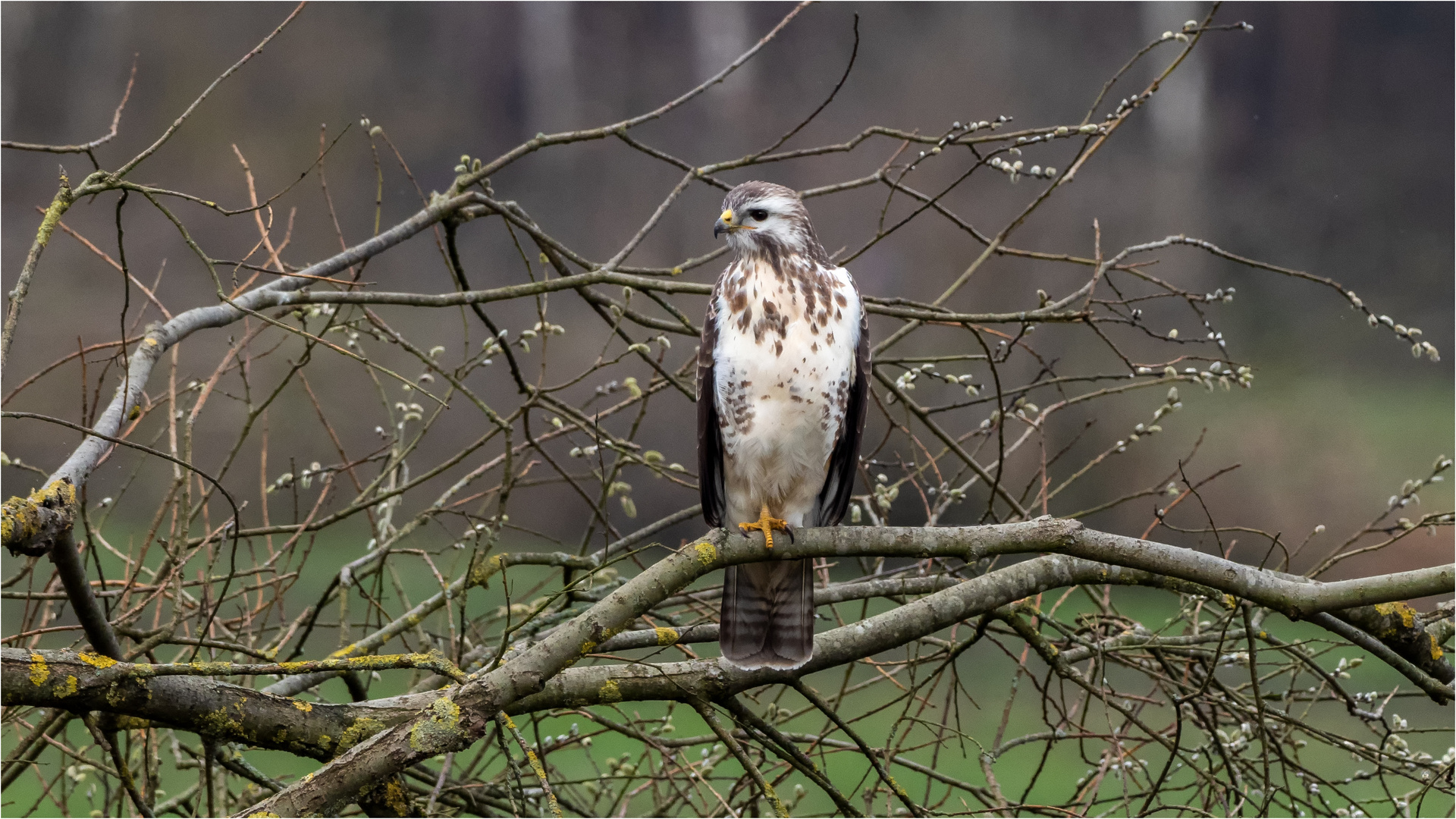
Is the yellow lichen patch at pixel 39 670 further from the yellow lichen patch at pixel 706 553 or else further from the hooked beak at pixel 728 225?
the hooked beak at pixel 728 225

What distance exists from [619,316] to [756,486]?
382 mm

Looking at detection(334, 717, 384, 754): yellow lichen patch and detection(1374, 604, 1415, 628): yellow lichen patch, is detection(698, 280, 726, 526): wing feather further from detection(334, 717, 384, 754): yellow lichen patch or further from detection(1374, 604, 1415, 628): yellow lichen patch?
detection(1374, 604, 1415, 628): yellow lichen patch

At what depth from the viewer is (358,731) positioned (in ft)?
4.58

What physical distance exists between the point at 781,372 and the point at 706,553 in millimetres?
460

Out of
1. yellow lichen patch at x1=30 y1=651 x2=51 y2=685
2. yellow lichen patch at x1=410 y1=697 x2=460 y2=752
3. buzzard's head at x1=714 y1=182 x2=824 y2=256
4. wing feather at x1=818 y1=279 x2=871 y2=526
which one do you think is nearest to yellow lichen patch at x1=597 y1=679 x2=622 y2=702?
yellow lichen patch at x1=410 y1=697 x2=460 y2=752

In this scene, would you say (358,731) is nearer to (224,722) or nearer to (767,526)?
(224,722)

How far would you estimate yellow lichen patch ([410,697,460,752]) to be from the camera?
107 cm

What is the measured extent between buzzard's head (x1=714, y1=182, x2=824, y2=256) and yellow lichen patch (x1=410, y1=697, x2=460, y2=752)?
40.6 inches

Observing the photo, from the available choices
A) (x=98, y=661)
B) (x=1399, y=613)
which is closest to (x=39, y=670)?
(x=98, y=661)

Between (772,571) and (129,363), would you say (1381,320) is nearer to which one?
(772,571)

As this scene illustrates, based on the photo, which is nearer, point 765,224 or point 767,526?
point 767,526

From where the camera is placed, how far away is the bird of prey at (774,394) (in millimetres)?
1787

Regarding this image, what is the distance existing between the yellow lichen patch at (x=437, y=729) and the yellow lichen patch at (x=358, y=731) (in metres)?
0.35

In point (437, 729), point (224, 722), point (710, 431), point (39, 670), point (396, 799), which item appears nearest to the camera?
point (437, 729)
